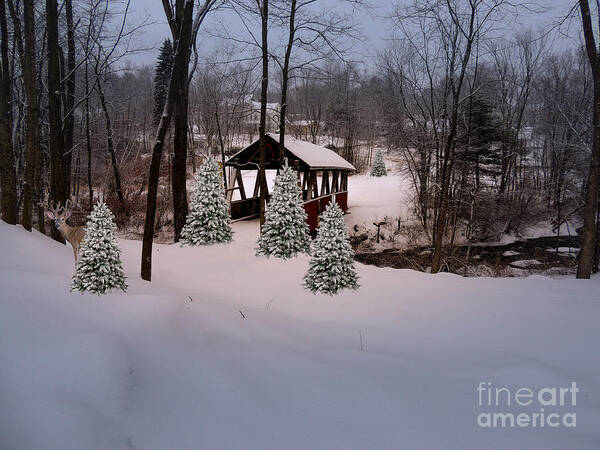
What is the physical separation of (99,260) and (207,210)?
4533mm

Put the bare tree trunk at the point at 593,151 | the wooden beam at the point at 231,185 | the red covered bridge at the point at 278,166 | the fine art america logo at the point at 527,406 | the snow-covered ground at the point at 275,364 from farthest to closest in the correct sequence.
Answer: the red covered bridge at the point at 278,166
the wooden beam at the point at 231,185
the bare tree trunk at the point at 593,151
the fine art america logo at the point at 527,406
the snow-covered ground at the point at 275,364

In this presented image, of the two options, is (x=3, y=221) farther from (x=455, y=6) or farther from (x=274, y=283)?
(x=455, y=6)

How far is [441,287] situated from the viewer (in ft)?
20.1

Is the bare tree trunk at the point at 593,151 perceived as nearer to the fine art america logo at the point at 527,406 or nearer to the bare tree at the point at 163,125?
the fine art america logo at the point at 527,406

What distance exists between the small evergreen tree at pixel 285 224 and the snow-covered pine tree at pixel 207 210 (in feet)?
4.99

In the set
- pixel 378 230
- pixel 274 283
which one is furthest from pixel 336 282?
pixel 378 230

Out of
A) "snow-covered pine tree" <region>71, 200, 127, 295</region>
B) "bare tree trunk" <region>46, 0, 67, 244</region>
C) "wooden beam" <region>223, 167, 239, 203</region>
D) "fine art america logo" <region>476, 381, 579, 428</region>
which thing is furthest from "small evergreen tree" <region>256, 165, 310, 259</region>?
"fine art america logo" <region>476, 381, 579, 428</region>

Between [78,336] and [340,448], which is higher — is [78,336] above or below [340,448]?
above

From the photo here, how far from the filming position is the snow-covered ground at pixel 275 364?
2.42 m

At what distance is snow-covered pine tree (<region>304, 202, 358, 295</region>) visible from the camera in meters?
5.77

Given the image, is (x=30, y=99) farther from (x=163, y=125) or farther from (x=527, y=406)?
(x=527, y=406)

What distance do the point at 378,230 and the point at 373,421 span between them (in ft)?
51.4

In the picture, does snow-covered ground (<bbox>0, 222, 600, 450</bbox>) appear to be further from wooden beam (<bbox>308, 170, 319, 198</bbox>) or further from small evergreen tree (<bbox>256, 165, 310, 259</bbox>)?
wooden beam (<bbox>308, 170, 319, 198</bbox>)

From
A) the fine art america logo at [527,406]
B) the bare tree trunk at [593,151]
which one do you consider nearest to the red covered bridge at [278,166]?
the bare tree trunk at [593,151]
